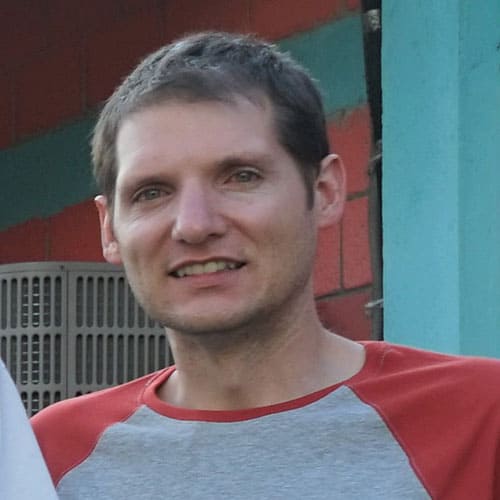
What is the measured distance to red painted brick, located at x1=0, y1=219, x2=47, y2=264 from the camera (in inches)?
177

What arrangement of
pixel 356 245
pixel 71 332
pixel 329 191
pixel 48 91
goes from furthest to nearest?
pixel 48 91
pixel 356 245
pixel 71 332
pixel 329 191

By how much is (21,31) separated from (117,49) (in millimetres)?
405

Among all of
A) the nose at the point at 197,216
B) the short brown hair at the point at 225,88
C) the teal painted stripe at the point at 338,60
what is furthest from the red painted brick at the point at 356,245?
the nose at the point at 197,216

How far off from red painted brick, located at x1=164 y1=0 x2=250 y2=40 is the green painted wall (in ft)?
2.33

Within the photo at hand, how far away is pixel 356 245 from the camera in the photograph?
369 cm

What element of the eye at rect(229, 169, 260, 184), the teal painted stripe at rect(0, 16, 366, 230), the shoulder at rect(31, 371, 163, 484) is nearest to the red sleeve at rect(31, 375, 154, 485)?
the shoulder at rect(31, 371, 163, 484)

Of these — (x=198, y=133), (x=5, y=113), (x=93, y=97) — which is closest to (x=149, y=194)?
(x=198, y=133)

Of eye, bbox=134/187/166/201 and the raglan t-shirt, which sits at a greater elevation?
eye, bbox=134/187/166/201

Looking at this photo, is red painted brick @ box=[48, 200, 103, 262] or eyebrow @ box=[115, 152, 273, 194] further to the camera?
red painted brick @ box=[48, 200, 103, 262]

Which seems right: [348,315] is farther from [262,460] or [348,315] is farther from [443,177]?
[262,460]

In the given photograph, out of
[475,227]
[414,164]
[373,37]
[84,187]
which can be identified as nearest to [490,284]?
[475,227]

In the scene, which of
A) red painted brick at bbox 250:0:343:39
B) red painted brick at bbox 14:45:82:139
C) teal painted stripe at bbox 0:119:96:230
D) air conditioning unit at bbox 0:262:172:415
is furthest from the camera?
red painted brick at bbox 14:45:82:139

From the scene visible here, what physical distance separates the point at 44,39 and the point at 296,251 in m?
2.58

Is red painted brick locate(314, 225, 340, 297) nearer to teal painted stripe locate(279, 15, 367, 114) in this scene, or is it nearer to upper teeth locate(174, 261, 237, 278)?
teal painted stripe locate(279, 15, 367, 114)
